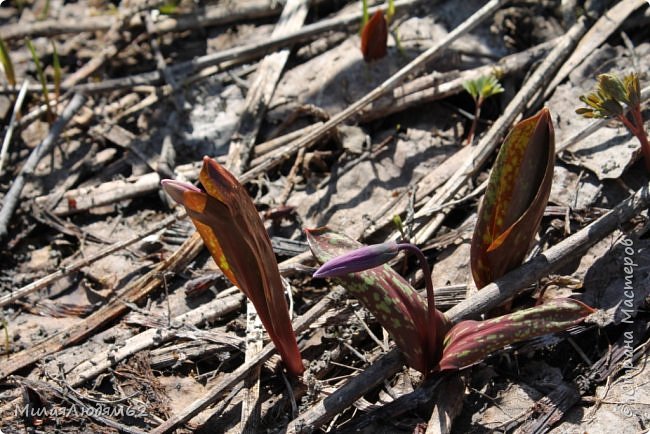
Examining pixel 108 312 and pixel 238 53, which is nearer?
pixel 108 312

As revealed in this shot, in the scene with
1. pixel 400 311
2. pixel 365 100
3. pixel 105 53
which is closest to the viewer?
pixel 400 311

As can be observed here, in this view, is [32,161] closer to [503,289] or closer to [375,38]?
[375,38]

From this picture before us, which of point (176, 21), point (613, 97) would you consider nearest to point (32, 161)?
point (176, 21)

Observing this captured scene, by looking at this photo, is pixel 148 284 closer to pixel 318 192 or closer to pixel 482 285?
pixel 318 192

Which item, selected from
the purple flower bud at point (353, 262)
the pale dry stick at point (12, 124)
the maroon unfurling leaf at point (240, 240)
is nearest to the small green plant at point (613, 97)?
the purple flower bud at point (353, 262)

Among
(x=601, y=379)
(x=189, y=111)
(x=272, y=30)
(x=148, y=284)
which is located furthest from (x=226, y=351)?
(x=272, y=30)

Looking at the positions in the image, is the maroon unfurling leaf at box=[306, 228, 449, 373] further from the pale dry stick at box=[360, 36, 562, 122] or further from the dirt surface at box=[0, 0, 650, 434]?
the pale dry stick at box=[360, 36, 562, 122]
